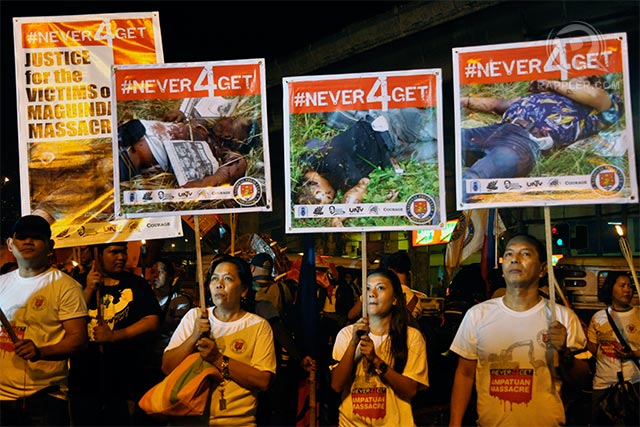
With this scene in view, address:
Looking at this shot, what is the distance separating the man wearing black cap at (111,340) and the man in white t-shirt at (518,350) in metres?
2.82

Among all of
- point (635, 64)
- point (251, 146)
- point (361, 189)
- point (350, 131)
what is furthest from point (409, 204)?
point (635, 64)

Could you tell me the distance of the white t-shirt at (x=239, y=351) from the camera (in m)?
5.23

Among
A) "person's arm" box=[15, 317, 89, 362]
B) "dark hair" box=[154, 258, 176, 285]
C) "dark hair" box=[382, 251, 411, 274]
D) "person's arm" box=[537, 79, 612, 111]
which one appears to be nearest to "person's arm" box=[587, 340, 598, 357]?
"dark hair" box=[382, 251, 411, 274]

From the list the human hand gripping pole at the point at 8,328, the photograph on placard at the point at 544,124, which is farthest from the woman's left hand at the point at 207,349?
the photograph on placard at the point at 544,124

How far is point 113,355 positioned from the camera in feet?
21.8

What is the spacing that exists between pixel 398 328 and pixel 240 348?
1137 mm

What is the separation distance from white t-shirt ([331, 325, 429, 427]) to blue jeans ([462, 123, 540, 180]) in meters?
1.31

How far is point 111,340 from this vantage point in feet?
20.6

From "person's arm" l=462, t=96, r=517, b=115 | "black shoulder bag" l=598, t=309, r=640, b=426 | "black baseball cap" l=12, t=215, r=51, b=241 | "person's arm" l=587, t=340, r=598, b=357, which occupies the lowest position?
"black shoulder bag" l=598, t=309, r=640, b=426

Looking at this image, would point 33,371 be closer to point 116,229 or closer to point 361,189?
point 116,229

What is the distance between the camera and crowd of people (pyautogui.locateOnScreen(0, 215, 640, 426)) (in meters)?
4.92

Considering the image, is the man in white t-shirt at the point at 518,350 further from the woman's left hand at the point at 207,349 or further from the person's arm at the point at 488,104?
the woman's left hand at the point at 207,349

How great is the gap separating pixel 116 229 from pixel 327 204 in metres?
2.16

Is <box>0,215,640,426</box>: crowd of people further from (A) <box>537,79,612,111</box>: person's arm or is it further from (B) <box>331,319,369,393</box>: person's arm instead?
(A) <box>537,79,612,111</box>: person's arm
